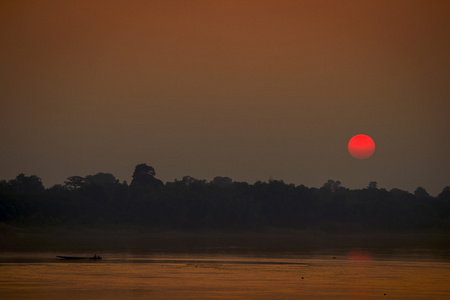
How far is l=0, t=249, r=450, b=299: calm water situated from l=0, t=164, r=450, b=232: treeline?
80.4 meters

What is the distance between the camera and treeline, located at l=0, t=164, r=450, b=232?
158 metres

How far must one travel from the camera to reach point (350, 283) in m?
52.2

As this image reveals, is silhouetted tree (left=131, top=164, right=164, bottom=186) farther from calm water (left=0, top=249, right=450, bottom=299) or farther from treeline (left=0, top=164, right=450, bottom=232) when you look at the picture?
calm water (left=0, top=249, right=450, bottom=299)

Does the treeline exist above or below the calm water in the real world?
above

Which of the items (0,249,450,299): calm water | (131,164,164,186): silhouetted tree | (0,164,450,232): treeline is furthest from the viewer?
(131,164,164,186): silhouetted tree

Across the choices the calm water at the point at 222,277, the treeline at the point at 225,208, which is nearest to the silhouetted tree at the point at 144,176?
the treeline at the point at 225,208

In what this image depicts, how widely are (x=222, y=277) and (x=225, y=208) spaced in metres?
112

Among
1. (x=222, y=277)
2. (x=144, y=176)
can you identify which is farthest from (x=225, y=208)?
(x=222, y=277)

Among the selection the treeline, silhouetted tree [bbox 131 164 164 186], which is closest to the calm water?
the treeline

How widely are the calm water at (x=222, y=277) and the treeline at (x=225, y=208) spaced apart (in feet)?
264

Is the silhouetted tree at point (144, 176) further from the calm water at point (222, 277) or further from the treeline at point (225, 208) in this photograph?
the calm water at point (222, 277)

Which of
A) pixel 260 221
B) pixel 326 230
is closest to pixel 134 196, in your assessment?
pixel 260 221

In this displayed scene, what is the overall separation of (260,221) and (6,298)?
12550 cm

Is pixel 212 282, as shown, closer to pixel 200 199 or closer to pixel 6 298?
pixel 6 298
